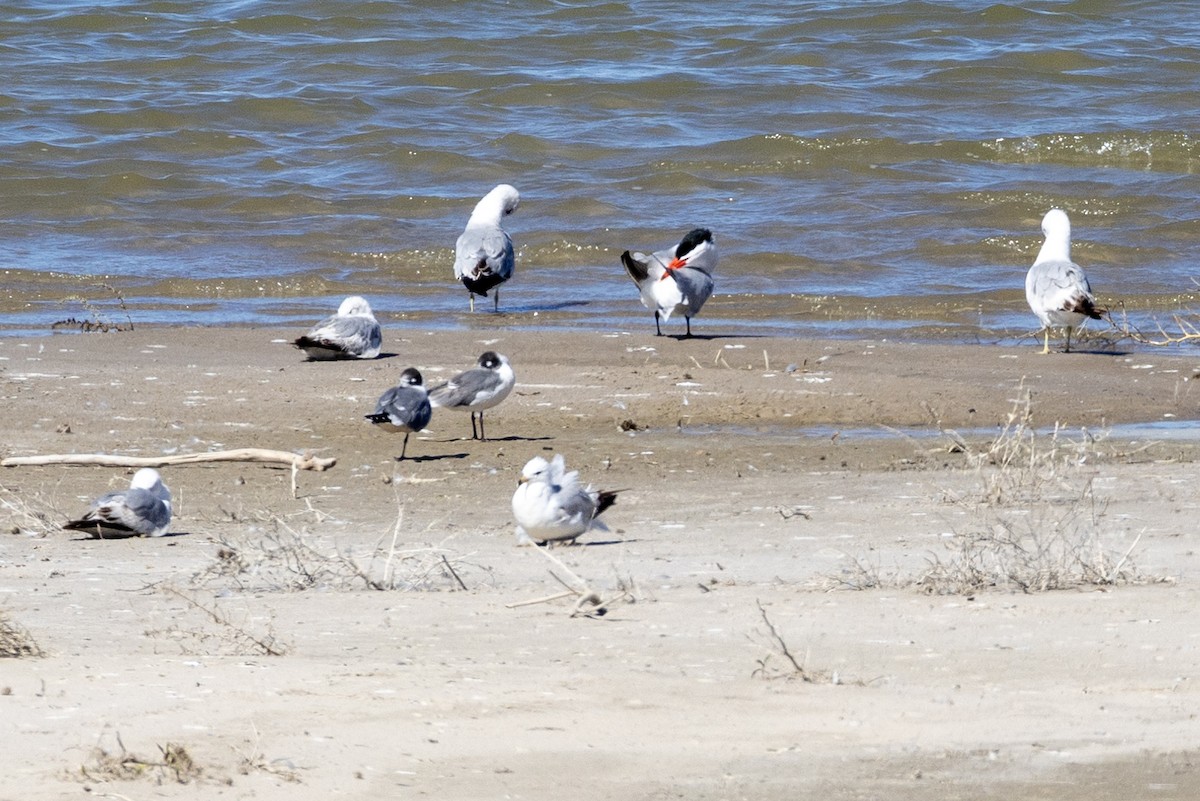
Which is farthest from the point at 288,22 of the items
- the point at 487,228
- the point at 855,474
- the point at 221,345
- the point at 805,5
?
the point at 855,474

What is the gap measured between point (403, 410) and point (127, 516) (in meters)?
2.22

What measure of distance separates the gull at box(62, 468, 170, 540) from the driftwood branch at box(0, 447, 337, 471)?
54.1 inches

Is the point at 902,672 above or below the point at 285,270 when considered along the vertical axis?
above

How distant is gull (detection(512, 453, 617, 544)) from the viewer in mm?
7125

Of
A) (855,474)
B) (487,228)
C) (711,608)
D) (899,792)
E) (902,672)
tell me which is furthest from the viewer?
(487,228)

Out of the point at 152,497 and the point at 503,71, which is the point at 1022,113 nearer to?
the point at 503,71

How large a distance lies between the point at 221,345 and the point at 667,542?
20.5 ft

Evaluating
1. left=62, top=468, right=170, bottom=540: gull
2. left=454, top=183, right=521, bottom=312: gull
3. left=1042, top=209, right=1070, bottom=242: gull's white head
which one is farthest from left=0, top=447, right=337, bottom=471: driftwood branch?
left=1042, top=209, right=1070, bottom=242: gull's white head

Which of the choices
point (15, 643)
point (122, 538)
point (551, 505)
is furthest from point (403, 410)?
point (15, 643)

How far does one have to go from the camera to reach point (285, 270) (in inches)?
717

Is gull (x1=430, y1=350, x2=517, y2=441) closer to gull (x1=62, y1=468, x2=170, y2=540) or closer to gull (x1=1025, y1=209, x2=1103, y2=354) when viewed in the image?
gull (x1=62, y1=468, x2=170, y2=540)

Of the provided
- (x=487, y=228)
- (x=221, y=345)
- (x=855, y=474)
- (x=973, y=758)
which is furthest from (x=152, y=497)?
(x=487, y=228)

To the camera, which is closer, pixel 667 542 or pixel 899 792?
pixel 899 792

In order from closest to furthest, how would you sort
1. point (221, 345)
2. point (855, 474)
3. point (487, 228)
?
point (855, 474) < point (221, 345) < point (487, 228)
